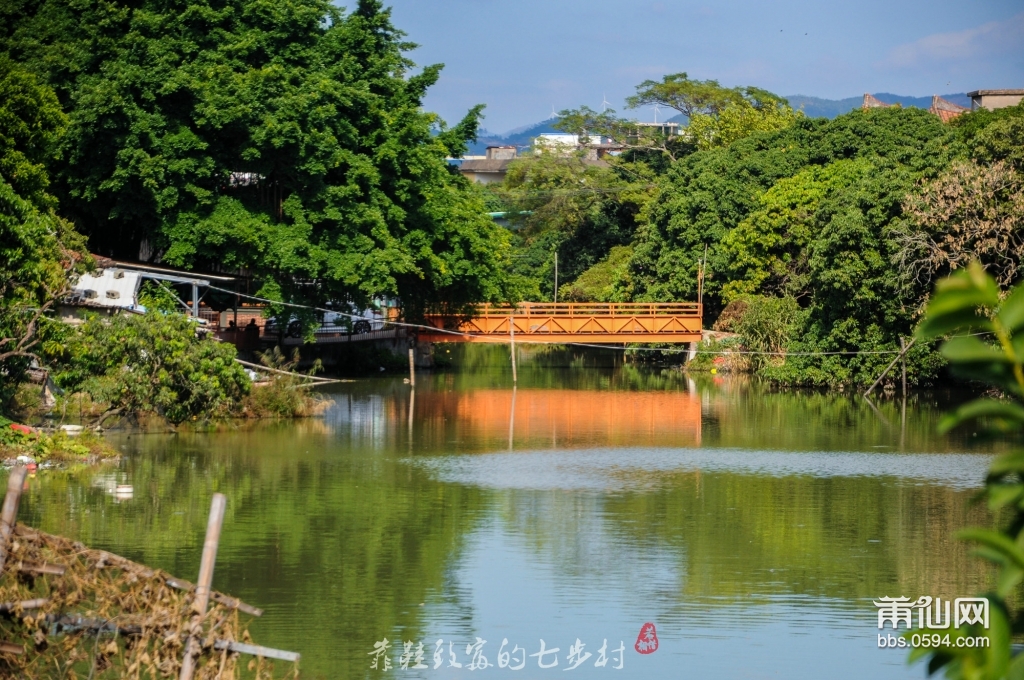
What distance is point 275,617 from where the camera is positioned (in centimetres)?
1057

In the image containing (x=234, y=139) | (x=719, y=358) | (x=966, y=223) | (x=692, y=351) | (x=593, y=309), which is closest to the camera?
(x=966, y=223)

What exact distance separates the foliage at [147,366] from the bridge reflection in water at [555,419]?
3.82m

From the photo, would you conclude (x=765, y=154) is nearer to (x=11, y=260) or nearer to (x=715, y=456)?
(x=715, y=456)

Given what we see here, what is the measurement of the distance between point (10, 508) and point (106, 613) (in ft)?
2.67

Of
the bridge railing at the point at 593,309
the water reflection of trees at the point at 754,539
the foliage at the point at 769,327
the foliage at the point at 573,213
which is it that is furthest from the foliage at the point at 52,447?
the foliage at the point at 573,213

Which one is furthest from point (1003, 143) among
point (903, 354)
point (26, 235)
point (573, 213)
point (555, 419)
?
point (573, 213)

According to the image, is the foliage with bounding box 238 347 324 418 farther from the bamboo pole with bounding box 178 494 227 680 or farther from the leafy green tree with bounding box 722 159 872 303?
the leafy green tree with bounding box 722 159 872 303

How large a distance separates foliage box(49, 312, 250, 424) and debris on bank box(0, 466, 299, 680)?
1210 cm

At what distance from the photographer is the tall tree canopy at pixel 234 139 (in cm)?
2675

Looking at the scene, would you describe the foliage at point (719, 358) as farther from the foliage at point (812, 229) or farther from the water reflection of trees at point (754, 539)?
the water reflection of trees at point (754, 539)

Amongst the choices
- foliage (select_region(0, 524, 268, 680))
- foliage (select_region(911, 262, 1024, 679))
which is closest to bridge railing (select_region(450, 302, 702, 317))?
foliage (select_region(0, 524, 268, 680))

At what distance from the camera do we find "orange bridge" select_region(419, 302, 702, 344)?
36.1 metres

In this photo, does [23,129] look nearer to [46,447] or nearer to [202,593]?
[46,447]

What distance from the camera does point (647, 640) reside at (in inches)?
407
